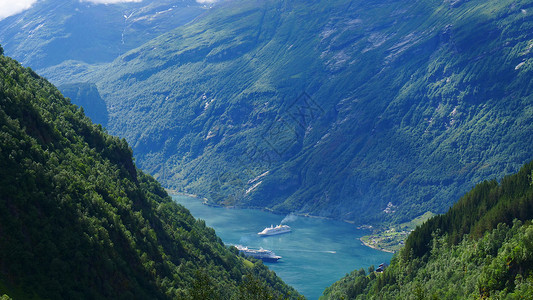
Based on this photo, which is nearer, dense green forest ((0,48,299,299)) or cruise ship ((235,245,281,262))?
dense green forest ((0,48,299,299))

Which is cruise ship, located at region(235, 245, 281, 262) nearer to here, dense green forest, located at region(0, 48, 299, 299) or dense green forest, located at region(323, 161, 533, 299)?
dense green forest, located at region(323, 161, 533, 299)

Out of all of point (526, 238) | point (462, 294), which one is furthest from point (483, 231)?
point (526, 238)

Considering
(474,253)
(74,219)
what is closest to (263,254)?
Result: (474,253)

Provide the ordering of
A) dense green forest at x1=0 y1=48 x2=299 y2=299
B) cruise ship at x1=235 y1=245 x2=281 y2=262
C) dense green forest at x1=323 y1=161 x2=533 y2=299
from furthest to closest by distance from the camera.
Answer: cruise ship at x1=235 y1=245 x2=281 y2=262 < dense green forest at x1=323 y1=161 x2=533 y2=299 < dense green forest at x1=0 y1=48 x2=299 y2=299

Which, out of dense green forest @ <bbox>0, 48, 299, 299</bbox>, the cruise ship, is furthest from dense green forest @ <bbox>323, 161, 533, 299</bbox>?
the cruise ship

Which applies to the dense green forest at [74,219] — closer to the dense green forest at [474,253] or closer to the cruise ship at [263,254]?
the dense green forest at [474,253]

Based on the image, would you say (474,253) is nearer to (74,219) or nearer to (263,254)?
(74,219)
